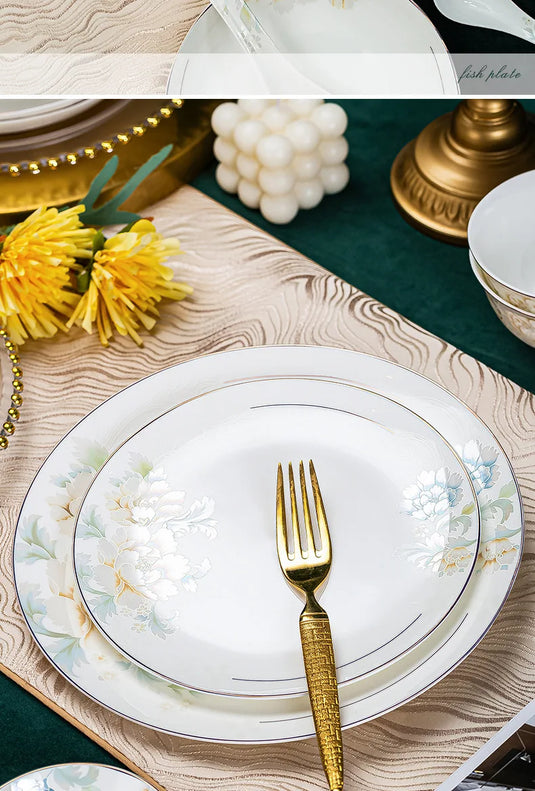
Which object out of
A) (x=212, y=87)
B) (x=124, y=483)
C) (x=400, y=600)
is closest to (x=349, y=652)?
(x=400, y=600)

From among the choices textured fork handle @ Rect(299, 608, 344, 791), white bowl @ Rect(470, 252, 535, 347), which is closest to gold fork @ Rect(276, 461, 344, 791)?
textured fork handle @ Rect(299, 608, 344, 791)

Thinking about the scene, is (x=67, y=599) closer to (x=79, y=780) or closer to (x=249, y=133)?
(x=79, y=780)

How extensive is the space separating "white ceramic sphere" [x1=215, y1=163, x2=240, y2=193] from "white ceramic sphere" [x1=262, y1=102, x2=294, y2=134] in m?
0.05

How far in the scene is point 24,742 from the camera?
1.33ft

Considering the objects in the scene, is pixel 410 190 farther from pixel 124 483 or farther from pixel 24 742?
pixel 24 742

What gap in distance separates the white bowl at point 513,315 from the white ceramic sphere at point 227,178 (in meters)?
0.22

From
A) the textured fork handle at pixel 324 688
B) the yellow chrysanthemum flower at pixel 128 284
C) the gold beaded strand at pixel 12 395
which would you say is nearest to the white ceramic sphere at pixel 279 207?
the yellow chrysanthemum flower at pixel 128 284

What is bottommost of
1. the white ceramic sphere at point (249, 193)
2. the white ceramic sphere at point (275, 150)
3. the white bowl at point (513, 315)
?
the white bowl at point (513, 315)

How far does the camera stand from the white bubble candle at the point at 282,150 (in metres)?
0.60

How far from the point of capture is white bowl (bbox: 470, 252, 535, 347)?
0.49 meters

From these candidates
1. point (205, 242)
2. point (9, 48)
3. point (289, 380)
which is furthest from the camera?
point (205, 242)

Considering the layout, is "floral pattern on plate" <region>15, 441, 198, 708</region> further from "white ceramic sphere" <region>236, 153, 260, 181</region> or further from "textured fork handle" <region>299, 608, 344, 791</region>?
"white ceramic sphere" <region>236, 153, 260, 181</region>

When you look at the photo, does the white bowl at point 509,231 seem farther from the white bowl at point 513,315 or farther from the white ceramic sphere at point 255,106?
the white ceramic sphere at point 255,106

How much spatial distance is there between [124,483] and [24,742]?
0.43ft
